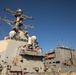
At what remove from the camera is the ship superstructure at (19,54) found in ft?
49.1

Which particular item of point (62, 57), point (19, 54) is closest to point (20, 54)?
point (19, 54)

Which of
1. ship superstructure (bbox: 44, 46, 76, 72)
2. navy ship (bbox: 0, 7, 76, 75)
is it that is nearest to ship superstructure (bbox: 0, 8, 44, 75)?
navy ship (bbox: 0, 7, 76, 75)

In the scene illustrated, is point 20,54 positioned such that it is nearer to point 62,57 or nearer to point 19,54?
point 19,54

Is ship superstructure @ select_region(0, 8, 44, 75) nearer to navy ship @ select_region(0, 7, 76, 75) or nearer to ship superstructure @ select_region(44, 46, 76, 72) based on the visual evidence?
navy ship @ select_region(0, 7, 76, 75)

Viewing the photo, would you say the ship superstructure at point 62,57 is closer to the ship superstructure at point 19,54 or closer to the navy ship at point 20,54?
the navy ship at point 20,54

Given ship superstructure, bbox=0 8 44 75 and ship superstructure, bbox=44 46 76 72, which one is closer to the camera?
ship superstructure, bbox=0 8 44 75

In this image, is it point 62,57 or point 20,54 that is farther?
point 62,57

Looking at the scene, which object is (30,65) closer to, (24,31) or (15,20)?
(24,31)

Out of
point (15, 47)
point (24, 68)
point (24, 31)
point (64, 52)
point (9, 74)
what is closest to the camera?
point (9, 74)

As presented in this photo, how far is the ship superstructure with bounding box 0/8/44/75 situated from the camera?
15.0 metres

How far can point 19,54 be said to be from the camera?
16281 mm

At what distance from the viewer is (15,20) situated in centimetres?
2034

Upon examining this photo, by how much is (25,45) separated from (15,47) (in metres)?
1.29

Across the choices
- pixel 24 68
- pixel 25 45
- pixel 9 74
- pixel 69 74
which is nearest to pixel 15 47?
pixel 25 45
